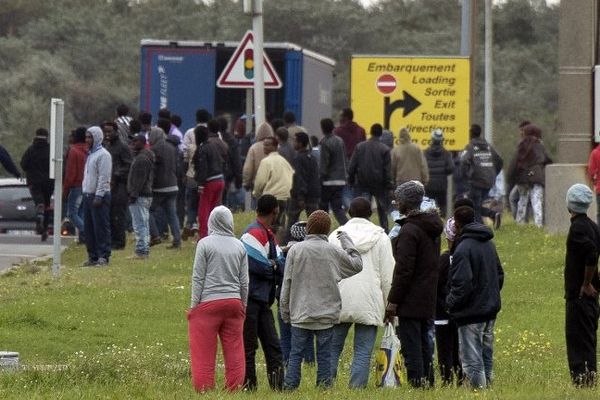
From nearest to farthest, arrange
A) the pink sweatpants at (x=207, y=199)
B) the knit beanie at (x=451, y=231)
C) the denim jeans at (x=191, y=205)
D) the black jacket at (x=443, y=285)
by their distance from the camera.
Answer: the knit beanie at (x=451, y=231)
the black jacket at (x=443, y=285)
the pink sweatpants at (x=207, y=199)
the denim jeans at (x=191, y=205)

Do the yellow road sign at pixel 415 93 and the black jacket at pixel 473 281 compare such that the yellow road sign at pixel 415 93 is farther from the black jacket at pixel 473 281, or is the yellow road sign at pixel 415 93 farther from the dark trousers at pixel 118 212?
the black jacket at pixel 473 281

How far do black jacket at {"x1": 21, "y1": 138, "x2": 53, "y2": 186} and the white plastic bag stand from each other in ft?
52.0

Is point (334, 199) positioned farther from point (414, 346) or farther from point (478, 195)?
point (414, 346)

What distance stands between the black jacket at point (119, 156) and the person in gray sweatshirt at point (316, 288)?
1118cm

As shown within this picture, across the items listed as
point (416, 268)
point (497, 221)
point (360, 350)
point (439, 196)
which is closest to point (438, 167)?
point (439, 196)

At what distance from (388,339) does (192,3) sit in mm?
62753

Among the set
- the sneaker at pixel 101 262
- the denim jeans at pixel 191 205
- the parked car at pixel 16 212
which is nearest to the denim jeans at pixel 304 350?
the sneaker at pixel 101 262

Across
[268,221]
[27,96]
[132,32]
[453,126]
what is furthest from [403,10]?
[268,221]

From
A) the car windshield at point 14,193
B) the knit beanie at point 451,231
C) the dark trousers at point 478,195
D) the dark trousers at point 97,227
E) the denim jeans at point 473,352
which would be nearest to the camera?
the denim jeans at point 473,352

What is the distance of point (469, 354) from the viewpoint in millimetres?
13164

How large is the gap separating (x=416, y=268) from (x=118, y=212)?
12.3 meters

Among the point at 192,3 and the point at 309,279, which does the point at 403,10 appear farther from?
the point at 309,279

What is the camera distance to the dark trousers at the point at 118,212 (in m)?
24.6

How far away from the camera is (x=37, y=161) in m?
28.5
